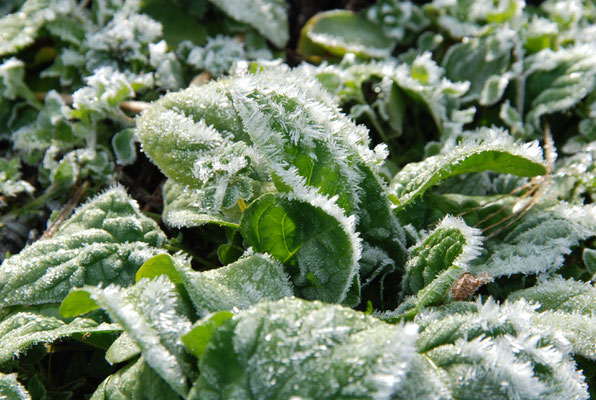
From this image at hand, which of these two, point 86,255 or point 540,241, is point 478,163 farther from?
→ point 86,255

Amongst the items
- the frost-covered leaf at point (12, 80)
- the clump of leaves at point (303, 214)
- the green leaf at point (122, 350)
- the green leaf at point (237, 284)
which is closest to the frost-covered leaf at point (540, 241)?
the clump of leaves at point (303, 214)

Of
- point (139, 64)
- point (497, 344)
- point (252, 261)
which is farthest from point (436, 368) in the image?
point (139, 64)

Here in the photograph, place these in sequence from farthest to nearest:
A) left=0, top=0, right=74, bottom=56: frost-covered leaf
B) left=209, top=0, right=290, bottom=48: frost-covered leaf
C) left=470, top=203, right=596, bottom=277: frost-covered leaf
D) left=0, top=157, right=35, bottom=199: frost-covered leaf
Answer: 1. left=209, top=0, right=290, bottom=48: frost-covered leaf
2. left=0, top=0, right=74, bottom=56: frost-covered leaf
3. left=0, top=157, right=35, bottom=199: frost-covered leaf
4. left=470, top=203, right=596, bottom=277: frost-covered leaf

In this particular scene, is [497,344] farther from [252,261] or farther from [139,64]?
[139,64]

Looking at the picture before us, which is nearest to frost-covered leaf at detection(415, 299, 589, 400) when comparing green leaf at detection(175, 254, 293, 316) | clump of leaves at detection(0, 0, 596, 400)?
clump of leaves at detection(0, 0, 596, 400)

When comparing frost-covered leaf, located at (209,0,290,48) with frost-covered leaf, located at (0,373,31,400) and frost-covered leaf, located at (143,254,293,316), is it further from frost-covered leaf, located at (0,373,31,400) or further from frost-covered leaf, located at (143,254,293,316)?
frost-covered leaf, located at (0,373,31,400)

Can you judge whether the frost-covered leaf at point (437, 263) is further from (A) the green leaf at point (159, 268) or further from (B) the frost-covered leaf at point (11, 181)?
(B) the frost-covered leaf at point (11, 181)

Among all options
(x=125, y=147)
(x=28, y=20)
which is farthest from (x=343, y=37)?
(x=28, y=20)
